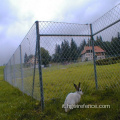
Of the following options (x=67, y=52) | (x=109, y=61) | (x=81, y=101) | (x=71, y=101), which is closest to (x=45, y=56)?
(x=67, y=52)

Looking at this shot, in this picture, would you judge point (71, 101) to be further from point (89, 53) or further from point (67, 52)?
point (89, 53)

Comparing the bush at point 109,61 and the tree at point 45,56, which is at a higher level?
the tree at point 45,56

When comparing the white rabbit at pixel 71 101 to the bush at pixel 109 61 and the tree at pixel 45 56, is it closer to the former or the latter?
the tree at pixel 45 56

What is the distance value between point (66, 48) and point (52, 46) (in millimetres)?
A: 529

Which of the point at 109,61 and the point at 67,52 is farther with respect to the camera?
the point at 67,52

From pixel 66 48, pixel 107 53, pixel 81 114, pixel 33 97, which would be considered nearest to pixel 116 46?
pixel 107 53

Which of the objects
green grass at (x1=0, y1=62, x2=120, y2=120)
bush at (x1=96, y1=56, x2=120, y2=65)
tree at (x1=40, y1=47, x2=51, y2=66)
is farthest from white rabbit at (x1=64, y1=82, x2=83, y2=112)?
bush at (x1=96, y1=56, x2=120, y2=65)

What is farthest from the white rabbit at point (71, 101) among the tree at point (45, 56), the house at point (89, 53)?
the house at point (89, 53)

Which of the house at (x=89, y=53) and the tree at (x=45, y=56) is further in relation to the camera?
the house at (x=89, y=53)

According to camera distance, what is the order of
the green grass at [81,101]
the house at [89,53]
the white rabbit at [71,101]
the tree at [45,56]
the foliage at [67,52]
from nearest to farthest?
the green grass at [81,101] → the white rabbit at [71,101] → the tree at [45,56] → the foliage at [67,52] → the house at [89,53]

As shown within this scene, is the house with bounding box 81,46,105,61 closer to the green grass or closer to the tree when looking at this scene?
the green grass

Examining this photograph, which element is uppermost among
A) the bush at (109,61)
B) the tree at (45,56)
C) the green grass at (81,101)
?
the tree at (45,56)

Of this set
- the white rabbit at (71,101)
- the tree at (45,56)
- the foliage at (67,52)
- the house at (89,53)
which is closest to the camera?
the white rabbit at (71,101)

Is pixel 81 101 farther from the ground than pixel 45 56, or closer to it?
closer to it
